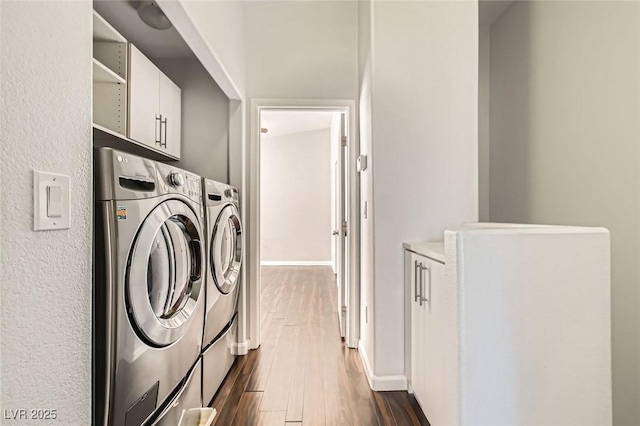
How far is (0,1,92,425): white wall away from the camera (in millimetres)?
641

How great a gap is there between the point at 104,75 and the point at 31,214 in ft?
5.01

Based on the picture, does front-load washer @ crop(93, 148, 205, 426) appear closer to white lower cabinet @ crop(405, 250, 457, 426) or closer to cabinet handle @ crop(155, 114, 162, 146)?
cabinet handle @ crop(155, 114, 162, 146)

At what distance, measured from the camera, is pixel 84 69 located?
0.86 m

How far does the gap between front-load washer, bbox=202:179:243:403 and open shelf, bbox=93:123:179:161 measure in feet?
1.92

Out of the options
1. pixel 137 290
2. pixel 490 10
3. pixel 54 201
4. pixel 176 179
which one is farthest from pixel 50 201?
pixel 490 10

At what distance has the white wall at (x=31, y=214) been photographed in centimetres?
64

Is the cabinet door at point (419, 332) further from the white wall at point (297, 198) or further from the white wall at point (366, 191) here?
the white wall at point (297, 198)

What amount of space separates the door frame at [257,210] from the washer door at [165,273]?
988 millimetres

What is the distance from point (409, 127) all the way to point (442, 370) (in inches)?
53.4

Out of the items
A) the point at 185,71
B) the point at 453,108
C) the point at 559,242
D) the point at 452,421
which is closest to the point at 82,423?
the point at 452,421

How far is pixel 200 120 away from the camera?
2.71 m

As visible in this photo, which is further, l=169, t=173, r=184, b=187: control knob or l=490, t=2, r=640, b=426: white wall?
l=490, t=2, r=640, b=426: white wall

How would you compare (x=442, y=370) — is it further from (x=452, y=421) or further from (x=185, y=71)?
(x=185, y=71)

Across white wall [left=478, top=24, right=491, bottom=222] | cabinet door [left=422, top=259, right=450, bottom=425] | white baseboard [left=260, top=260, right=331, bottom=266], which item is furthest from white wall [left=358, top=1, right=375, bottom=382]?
white baseboard [left=260, top=260, right=331, bottom=266]
